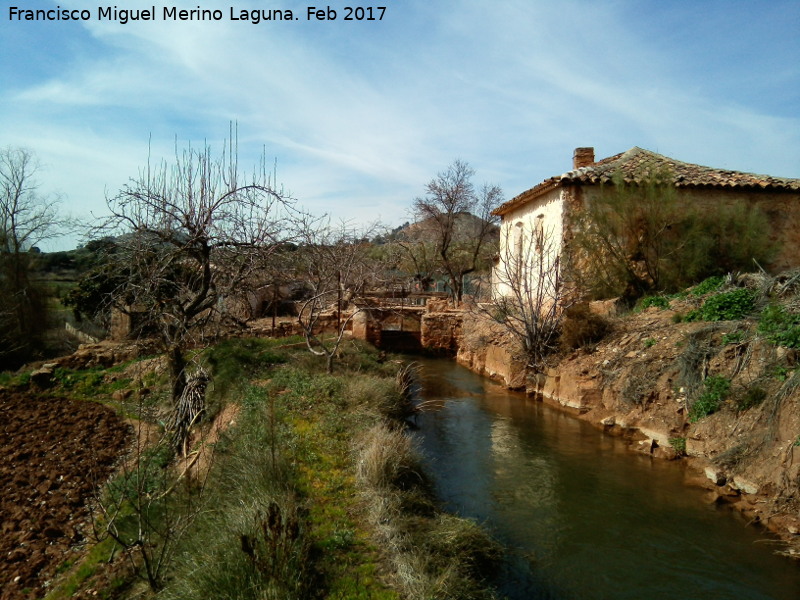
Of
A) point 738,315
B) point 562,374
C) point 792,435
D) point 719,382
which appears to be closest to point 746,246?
point 738,315

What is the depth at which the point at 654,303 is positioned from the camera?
44.0 feet

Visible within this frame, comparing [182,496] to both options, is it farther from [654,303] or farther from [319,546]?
[654,303]

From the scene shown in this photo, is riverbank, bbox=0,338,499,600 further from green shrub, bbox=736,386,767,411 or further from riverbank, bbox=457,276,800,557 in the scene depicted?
green shrub, bbox=736,386,767,411

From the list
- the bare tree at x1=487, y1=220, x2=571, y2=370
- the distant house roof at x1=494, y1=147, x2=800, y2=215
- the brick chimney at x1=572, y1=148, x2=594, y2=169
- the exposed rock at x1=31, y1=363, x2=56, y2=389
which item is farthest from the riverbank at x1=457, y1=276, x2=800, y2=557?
the exposed rock at x1=31, y1=363, x2=56, y2=389

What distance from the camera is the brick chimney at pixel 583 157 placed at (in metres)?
19.3

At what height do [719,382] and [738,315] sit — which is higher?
[738,315]

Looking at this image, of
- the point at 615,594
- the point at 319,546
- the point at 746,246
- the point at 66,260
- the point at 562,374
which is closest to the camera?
the point at 319,546

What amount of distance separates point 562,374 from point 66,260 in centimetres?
2184

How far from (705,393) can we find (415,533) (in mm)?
6063

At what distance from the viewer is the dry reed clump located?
434cm

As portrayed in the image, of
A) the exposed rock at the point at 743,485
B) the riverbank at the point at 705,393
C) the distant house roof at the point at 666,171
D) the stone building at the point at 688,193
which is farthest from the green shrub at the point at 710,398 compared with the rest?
the distant house roof at the point at 666,171

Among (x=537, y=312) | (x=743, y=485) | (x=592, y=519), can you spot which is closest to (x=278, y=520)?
(x=592, y=519)

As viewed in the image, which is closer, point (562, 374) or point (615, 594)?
point (615, 594)

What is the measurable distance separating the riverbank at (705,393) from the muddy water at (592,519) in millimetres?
411
